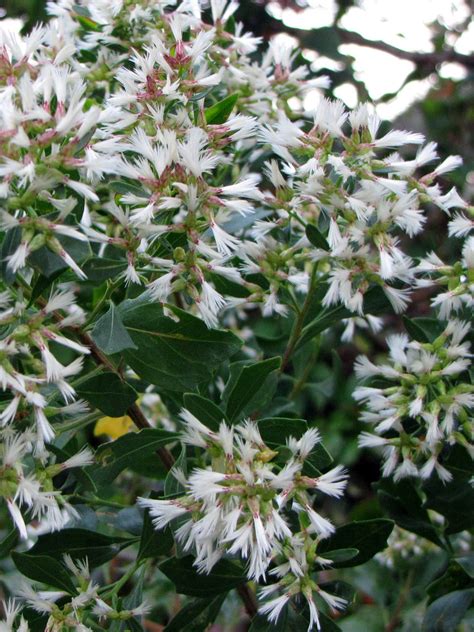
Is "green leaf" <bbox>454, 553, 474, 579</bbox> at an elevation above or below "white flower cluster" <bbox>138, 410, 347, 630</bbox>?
below

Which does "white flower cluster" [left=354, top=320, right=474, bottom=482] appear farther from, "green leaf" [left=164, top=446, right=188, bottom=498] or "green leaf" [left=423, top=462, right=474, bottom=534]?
"green leaf" [left=164, top=446, right=188, bottom=498]

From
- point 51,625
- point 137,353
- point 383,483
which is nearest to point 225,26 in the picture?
point 137,353

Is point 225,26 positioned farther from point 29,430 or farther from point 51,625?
point 51,625

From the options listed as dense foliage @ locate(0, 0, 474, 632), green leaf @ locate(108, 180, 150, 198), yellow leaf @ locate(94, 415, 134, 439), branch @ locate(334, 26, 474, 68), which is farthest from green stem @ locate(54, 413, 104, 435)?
branch @ locate(334, 26, 474, 68)

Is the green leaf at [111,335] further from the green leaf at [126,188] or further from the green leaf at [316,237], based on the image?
the green leaf at [316,237]

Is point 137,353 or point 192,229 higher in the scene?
point 192,229
